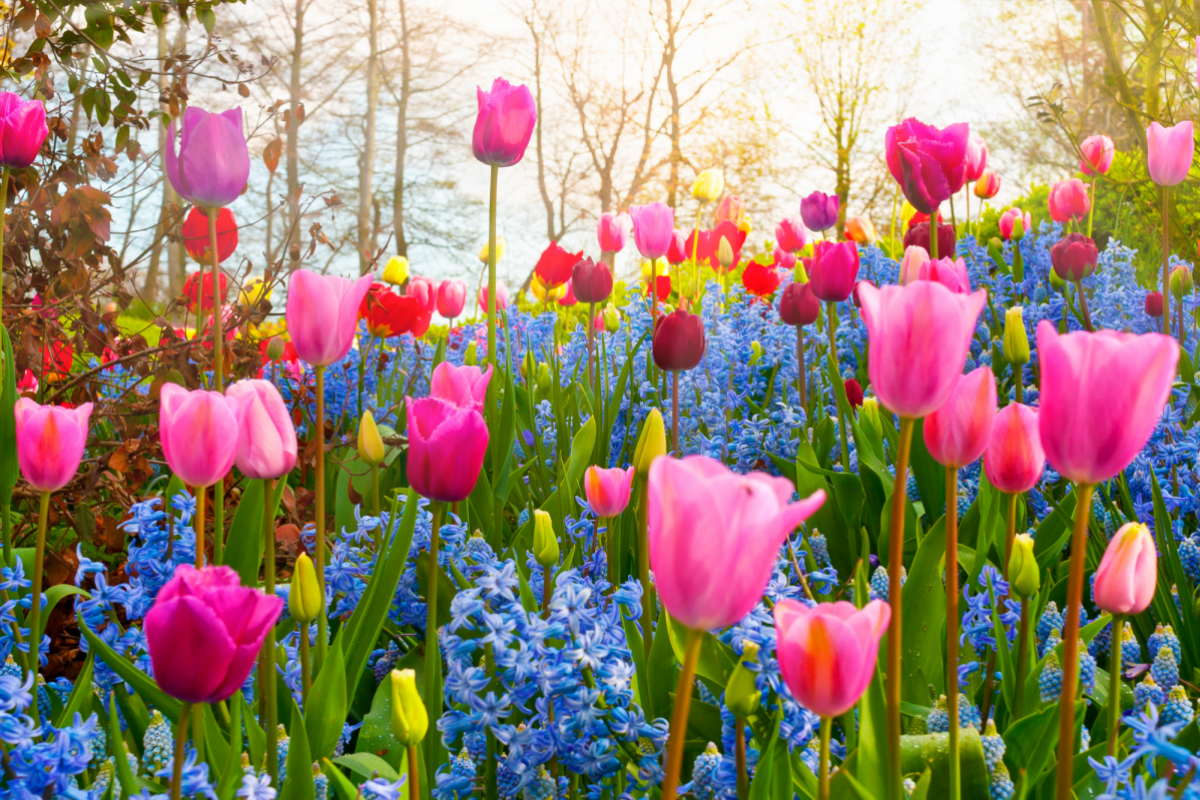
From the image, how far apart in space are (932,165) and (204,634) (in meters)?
1.65

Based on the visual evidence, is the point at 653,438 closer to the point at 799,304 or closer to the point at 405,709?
the point at 405,709

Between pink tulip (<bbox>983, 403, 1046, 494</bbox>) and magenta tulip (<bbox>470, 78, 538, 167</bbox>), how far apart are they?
110 centimetres

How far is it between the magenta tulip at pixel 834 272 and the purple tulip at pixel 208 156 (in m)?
1.32

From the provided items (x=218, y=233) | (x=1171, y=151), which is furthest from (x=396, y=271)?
(x=1171, y=151)

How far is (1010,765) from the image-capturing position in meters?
1.07

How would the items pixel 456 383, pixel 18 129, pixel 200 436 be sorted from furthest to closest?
1. pixel 18 129
2. pixel 456 383
3. pixel 200 436

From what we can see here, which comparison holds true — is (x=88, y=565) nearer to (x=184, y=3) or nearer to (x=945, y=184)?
(x=945, y=184)

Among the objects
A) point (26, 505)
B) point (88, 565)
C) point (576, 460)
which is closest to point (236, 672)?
point (88, 565)

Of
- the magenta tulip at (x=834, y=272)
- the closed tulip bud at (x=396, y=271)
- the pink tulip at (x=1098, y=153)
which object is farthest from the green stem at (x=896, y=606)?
the closed tulip bud at (x=396, y=271)

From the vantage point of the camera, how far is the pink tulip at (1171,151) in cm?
242

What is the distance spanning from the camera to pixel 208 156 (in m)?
1.42

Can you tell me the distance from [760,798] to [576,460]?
1.10 meters

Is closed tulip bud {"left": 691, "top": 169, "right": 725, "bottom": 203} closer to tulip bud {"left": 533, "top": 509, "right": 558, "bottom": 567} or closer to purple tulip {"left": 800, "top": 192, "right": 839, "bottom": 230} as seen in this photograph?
purple tulip {"left": 800, "top": 192, "right": 839, "bottom": 230}

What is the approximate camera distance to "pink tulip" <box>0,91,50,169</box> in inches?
64.4
